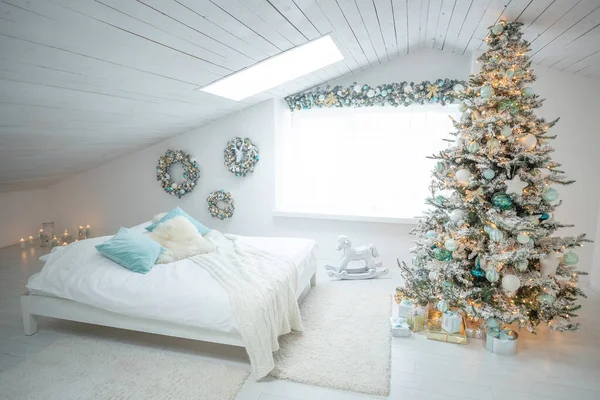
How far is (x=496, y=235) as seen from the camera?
239 cm

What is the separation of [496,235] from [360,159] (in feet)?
7.30

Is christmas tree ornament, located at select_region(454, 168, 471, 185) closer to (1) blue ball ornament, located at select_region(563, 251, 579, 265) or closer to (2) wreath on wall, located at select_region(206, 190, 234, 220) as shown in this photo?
A: (1) blue ball ornament, located at select_region(563, 251, 579, 265)

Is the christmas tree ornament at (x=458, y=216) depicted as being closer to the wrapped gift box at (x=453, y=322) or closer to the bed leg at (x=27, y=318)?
the wrapped gift box at (x=453, y=322)

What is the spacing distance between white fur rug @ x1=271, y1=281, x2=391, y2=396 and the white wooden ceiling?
81.8 inches

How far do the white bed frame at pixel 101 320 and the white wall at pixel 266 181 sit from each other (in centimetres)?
231

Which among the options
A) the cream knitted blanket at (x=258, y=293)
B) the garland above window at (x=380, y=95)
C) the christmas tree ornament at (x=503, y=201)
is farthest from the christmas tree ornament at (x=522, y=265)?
the garland above window at (x=380, y=95)

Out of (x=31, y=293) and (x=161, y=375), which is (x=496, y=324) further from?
(x=31, y=293)

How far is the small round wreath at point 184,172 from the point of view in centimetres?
470

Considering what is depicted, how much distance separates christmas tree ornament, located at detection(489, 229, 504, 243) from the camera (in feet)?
7.80

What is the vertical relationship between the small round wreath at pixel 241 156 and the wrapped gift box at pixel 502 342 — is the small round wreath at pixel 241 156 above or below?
above

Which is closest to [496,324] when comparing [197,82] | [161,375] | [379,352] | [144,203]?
[379,352]

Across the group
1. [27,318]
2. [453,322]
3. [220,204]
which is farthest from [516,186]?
[27,318]

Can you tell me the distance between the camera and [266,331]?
228cm

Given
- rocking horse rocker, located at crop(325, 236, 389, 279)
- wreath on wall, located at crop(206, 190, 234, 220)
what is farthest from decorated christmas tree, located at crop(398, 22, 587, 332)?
wreath on wall, located at crop(206, 190, 234, 220)
